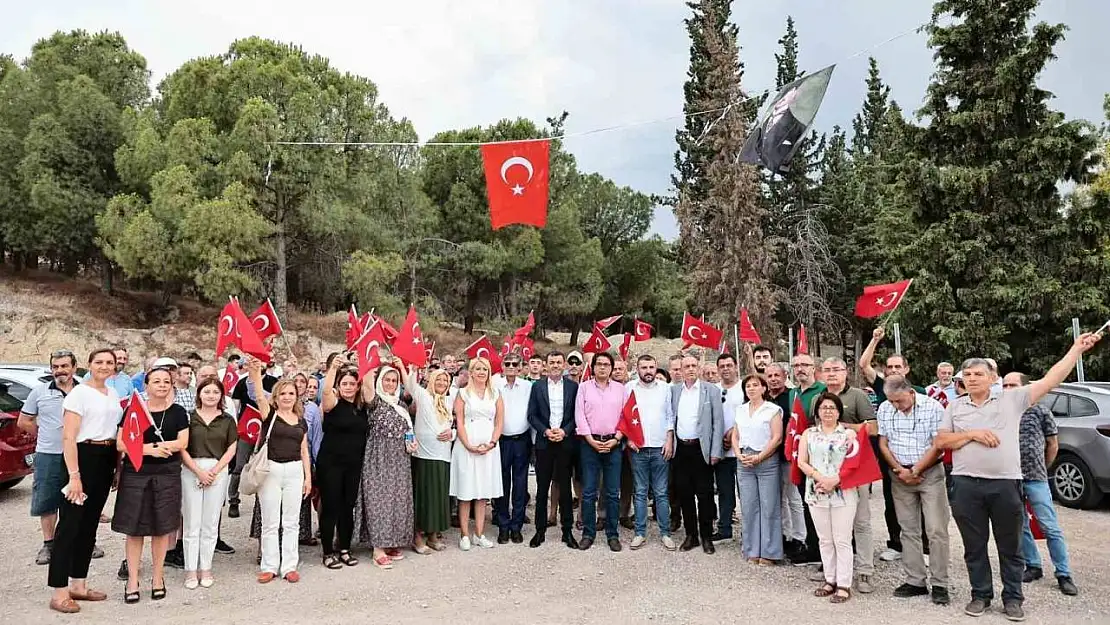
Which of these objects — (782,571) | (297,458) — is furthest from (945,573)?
(297,458)

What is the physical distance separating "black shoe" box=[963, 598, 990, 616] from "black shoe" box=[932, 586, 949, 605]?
0.19m

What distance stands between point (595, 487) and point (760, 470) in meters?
1.66

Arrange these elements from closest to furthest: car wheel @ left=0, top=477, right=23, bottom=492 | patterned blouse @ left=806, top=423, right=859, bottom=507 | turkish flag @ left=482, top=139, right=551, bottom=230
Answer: patterned blouse @ left=806, top=423, right=859, bottom=507 → turkish flag @ left=482, top=139, right=551, bottom=230 → car wheel @ left=0, top=477, right=23, bottom=492

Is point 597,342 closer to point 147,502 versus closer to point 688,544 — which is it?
point 688,544

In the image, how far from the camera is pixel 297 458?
6.08 m

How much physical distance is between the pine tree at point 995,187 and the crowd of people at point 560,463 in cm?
1229

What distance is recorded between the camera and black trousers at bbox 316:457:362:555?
636 cm

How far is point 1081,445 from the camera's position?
26.9 feet

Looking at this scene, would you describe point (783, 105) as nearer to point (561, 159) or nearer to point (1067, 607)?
point (1067, 607)

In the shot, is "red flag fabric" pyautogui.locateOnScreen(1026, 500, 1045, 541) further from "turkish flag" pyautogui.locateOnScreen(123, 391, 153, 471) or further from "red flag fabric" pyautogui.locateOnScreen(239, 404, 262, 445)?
"turkish flag" pyautogui.locateOnScreen(123, 391, 153, 471)

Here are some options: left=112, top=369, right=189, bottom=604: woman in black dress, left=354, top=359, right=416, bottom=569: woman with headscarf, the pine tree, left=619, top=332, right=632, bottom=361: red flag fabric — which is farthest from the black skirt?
the pine tree

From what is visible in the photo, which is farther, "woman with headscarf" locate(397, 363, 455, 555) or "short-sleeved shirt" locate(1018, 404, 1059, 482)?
"woman with headscarf" locate(397, 363, 455, 555)

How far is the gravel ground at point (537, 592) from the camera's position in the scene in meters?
5.13

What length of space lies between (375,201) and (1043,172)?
2172cm
